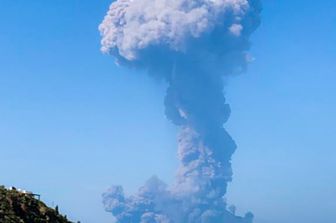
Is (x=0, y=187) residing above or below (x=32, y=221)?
above

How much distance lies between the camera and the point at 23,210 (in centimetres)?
2303

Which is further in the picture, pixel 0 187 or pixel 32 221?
pixel 0 187

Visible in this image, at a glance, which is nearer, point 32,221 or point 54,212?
point 32,221

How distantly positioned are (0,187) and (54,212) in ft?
7.72

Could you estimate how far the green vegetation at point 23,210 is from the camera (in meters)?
22.1

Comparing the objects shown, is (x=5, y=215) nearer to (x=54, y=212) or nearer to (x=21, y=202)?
(x=21, y=202)

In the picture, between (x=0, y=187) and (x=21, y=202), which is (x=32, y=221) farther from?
(x=0, y=187)

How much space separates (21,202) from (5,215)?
1.43 m

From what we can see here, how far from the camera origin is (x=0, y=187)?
24562mm

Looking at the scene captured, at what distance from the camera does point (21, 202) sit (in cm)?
2333

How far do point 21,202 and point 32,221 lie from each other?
0.89m

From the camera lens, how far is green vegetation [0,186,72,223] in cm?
2212

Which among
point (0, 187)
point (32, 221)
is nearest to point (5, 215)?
point (32, 221)

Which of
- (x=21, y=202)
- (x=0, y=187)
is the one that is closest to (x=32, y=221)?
(x=21, y=202)
